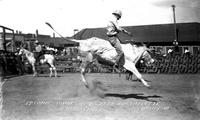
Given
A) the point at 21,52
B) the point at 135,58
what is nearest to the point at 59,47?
the point at 21,52

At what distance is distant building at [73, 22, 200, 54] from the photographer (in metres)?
33.2

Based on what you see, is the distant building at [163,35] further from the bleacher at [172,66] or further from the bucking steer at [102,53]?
the bucking steer at [102,53]

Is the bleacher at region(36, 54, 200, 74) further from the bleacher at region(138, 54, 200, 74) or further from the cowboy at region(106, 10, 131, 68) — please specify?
the cowboy at region(106, 10, 131, 68)

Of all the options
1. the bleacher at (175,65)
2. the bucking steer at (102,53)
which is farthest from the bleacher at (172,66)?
the bucking steer at (102,53)

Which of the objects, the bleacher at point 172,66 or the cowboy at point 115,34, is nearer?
the cowboy at point 115,34

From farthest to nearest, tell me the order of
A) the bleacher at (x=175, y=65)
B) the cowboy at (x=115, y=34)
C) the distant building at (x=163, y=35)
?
1. the distant building at (x=163, y=35)
2. the bleacher at (x=175, y=65)
3. the cowboy at (x=115, y=34)

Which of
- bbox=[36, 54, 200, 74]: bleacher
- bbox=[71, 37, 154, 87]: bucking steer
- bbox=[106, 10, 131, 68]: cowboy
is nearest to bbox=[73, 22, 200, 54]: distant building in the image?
bbox=[36, 54, 200, 74]: bleacher

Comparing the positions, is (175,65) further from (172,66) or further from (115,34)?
(115,34)

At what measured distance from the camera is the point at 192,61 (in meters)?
16.4

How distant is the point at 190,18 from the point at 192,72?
455 inches

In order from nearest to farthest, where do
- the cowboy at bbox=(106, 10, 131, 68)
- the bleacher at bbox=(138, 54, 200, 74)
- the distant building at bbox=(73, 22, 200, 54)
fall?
the cowboy at bbox=(106, 10, 131, 68) < the bleacher at bbox=(138, 54, 200, 74) < the distant building at bbox=(73, 22, 200, 54)

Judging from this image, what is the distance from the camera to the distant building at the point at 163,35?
33.2 metres

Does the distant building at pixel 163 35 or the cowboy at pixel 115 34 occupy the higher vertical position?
the distant building at pixel 163 35

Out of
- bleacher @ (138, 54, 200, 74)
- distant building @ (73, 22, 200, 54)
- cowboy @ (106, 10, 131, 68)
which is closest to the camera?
cowboy @ (106, 10, 131, 68)
